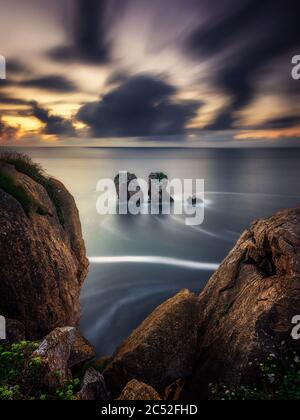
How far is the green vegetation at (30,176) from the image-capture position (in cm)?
808

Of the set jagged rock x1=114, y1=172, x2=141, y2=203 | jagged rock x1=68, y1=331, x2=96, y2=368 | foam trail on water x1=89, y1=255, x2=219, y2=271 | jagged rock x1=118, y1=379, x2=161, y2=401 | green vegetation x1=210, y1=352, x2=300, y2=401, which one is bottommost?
foam trail on water x1=89, y1=255, x2=219, y2=271

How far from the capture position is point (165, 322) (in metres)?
8.64

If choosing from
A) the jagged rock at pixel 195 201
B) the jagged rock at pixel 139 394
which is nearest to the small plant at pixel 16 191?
the jagged rock at pixel 139 394

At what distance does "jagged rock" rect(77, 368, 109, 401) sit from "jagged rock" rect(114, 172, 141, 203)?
56.0m

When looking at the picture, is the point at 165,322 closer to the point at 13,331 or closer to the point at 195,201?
the point at 13,331

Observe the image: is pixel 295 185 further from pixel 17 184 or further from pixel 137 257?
pixel 17 184

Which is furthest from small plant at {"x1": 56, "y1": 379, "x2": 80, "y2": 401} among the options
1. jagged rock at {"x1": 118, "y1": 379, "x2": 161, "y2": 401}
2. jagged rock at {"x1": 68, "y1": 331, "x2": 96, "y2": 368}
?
jagged rock at {"x1": 68, "y1": 331, "x2": 96, "y2": 368}

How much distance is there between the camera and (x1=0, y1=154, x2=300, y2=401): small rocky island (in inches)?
239

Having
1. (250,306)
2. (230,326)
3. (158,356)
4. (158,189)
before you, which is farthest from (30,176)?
(158,189)

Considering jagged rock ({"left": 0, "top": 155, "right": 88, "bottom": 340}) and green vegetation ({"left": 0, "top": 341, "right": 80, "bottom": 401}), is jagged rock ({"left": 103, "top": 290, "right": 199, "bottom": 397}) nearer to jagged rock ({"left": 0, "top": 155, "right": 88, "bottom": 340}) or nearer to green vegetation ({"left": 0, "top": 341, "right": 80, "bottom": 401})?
jagged rock ({"left": 0, "top": 155, "right": 88, "bottom": 340})

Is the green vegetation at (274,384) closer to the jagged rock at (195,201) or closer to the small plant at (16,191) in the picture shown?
the small plant at (16,191)
